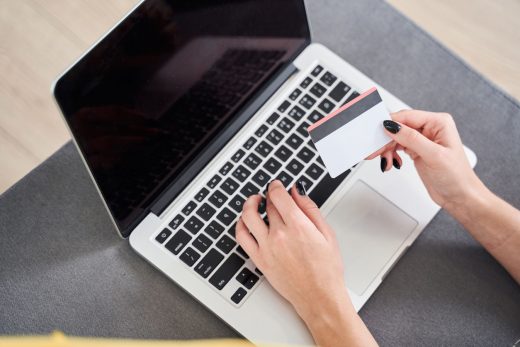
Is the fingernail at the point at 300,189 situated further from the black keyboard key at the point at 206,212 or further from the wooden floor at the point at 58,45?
the wooden floor at the point at 58,45

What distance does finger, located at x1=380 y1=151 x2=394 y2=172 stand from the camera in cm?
85

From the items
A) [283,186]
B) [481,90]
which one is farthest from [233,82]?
[481,90]

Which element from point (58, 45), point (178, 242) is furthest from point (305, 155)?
point (58, 45)

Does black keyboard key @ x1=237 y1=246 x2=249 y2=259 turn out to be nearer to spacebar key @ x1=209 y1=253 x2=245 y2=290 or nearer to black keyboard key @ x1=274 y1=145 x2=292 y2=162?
spacebar key @ x1=209 y1=253 x2=245 y2=290

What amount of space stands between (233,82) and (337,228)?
0.26 m

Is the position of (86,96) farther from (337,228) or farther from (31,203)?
(337,228)

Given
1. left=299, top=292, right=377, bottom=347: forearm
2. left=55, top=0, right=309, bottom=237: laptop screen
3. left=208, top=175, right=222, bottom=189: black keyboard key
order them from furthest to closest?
1. left=208, top=175, right=222, bottom=189: black keyboard key
2. left=299, top=292, right=377, bottom=347: forearm
3. left=55, top=0, right=309, bottom=237: laptop screen

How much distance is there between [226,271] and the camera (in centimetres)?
80

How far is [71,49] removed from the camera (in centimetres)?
97

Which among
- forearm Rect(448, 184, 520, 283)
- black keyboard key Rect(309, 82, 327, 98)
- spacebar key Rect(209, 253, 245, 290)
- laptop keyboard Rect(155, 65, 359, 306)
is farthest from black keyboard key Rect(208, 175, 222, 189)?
forearm Rect(448, 184, 520, 283)

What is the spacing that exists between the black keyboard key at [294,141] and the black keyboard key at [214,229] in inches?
6.6

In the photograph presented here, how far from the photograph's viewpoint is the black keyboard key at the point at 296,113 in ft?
2.92

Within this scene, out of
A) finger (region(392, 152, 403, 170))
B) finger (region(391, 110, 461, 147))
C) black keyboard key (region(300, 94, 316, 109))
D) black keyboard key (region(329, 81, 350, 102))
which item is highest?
finger (region(391, 110, 461, 147))

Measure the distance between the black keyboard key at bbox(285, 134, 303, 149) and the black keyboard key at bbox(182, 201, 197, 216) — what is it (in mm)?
173
